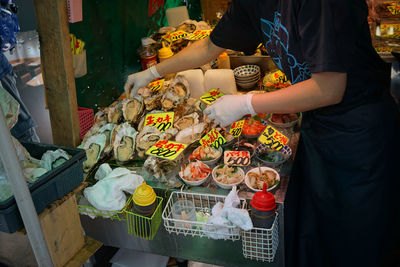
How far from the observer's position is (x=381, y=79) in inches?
77.2

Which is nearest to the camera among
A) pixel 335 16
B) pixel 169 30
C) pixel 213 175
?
pixel 335 16

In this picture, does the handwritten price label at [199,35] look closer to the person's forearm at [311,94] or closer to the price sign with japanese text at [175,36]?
the price sign with japanese text at [175,36]

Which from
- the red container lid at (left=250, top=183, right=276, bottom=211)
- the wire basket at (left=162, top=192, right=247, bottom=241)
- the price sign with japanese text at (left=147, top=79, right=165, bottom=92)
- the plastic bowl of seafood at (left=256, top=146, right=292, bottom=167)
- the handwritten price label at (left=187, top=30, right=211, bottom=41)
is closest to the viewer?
the red container lid at (left=250, top=183, right=276, bottom=211)

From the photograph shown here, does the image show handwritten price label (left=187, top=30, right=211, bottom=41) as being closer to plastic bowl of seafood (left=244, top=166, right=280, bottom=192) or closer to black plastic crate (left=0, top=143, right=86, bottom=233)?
plastic bowl of seafood (left=244, top=166, right=280, bottom=192)

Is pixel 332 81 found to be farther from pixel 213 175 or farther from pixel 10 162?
pixel 10 162

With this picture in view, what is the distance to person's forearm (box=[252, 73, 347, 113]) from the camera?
1.69 metres

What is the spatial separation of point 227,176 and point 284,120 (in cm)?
75

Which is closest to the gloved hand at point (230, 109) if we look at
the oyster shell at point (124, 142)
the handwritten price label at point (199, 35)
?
the oyster shell at point (124, 142)

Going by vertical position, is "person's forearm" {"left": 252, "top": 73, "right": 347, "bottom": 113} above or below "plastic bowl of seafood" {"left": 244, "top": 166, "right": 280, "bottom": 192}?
above

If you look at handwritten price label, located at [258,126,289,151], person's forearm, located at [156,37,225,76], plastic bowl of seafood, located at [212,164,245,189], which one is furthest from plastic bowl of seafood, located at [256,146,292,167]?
person's forearm, located at [156,37,225,76]

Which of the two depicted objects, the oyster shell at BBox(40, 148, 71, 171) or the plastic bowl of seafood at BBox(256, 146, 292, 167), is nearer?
the oyster shell at BBox(40, 148, 71, 171)

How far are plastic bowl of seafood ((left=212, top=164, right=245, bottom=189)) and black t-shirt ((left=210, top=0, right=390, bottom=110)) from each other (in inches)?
24.9

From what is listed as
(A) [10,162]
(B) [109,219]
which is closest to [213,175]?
(B) [109,219]

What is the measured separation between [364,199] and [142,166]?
1.35 m
